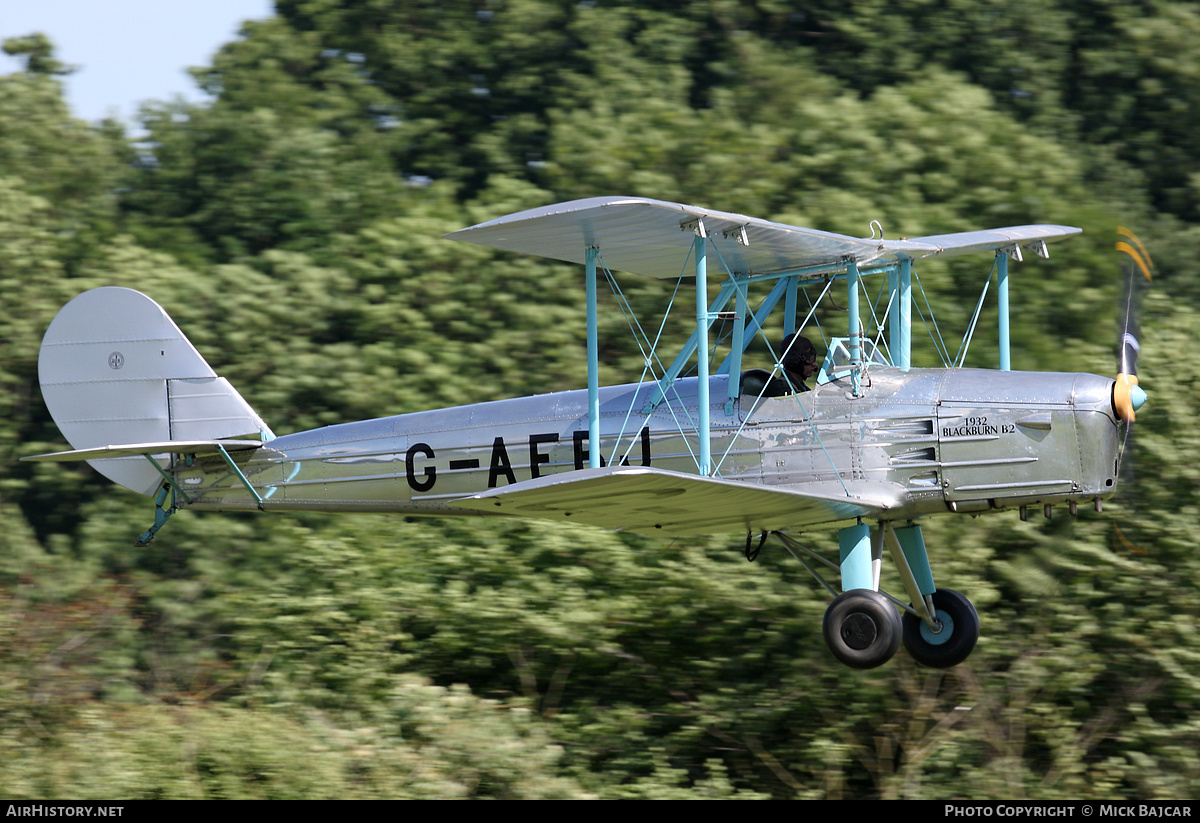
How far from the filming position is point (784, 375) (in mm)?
8719

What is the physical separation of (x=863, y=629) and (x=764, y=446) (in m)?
1.32

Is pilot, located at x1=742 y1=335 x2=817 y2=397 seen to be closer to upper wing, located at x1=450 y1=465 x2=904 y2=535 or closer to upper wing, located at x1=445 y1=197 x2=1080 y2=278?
upper wing, located at x1=445 y1=197 x2=1080 y2=278

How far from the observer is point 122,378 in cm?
1055

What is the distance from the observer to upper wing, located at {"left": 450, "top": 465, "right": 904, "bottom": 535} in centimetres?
734

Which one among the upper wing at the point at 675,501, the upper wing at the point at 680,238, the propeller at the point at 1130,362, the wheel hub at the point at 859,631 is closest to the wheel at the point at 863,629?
the wheel hub at the point at 859,631

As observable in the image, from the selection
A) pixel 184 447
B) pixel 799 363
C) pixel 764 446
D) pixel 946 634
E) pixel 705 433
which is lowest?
pixel 946 634

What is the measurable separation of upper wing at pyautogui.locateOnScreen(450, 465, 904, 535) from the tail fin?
11.2 feet

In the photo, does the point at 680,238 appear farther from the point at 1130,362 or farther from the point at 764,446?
the point at 1130,362

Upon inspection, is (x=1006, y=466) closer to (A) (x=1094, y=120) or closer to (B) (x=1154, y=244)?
(B) (x=1154, y=244)

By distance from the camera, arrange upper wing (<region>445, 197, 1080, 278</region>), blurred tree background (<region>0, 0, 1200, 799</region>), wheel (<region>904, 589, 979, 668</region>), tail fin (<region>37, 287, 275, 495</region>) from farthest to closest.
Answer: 1. blurred tree background (<region>0, 0, 1200, 799</region>)
2. tail fin (<region>37, 287, 275, 495</region>)
3. wheel (<region>904, 589, 979, 668</region>)
4. upper wing (<region>445, 197, 1080, 278</region>)

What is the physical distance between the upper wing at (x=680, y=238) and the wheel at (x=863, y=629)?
2.16m

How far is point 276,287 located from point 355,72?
7.70 meters

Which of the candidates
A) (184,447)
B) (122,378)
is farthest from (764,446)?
(122,378)

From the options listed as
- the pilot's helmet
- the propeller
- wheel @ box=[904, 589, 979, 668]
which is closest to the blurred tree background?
the propeller
